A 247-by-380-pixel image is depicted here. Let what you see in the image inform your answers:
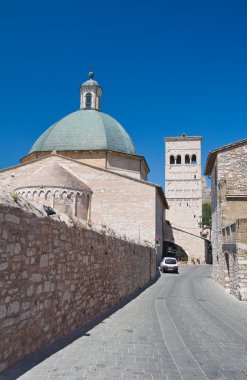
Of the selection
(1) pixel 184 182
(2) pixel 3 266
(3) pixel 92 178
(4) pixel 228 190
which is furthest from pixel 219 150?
(1) pixel 184 182

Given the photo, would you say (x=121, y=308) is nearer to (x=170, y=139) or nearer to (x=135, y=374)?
(x=135, y=374)

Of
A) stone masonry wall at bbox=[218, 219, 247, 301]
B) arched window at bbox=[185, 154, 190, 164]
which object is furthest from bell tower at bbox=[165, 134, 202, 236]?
stone masonry wall at bbox=[218, 219, 247, 301]

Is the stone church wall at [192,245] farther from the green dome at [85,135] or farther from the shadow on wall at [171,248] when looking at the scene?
the green dome at [85,135]

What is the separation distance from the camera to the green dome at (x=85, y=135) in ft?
98.3

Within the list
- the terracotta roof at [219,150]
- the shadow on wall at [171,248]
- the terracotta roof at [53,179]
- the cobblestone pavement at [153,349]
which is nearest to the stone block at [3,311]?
the cobblestone pavement at [153,349]

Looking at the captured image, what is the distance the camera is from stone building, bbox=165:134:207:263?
160 feet

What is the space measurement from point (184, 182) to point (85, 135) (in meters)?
25.2

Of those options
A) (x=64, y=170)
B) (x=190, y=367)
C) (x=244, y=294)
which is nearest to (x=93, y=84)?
(x=64, y=170)

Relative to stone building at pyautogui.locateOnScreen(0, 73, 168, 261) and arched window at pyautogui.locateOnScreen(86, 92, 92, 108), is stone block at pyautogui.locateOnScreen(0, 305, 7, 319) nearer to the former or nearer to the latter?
stone building at pyautogui.locateOnScreen(0, 73, 168, 261)

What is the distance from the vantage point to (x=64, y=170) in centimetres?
2481

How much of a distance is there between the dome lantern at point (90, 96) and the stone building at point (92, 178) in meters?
1.92

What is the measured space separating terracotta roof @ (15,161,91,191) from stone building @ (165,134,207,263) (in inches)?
966

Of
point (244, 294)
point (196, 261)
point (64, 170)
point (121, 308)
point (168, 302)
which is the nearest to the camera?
point (121, 308)

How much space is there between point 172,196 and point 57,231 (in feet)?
154
